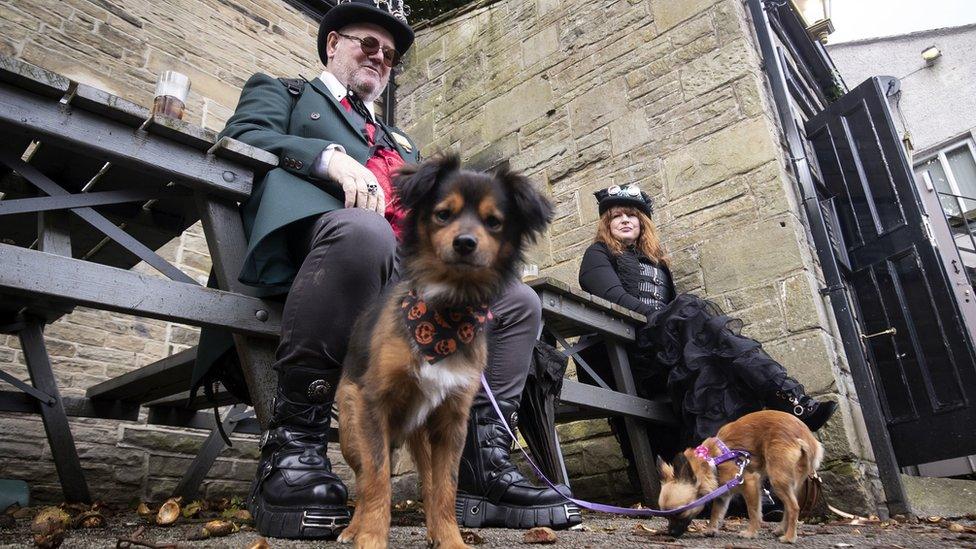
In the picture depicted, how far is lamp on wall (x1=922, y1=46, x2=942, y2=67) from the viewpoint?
1730 centimetres

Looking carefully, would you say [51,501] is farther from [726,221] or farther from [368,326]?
[726,221]

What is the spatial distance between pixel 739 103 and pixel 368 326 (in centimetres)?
451

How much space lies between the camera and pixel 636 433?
4086 millimetres

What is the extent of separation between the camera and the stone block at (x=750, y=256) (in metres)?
4.70

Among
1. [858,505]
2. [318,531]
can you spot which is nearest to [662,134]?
[858,505]

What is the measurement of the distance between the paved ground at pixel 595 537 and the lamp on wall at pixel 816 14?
919 cm

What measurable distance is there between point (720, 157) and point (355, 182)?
3952 mm

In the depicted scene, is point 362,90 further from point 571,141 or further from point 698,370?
point 571,141

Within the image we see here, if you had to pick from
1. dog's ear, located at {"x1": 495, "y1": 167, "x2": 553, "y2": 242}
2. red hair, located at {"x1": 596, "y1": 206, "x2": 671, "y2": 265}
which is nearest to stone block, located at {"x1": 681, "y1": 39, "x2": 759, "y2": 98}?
red hair, located at {"x1": 596, "y1": 206, "x2": 671, "y2": 265}

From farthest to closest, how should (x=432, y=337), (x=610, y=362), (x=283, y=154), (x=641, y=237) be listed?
(x=641, y=237) < (x=610, y=362) < (x=283, y=154) < (x=432, y=337)

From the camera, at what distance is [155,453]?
4.70 meters

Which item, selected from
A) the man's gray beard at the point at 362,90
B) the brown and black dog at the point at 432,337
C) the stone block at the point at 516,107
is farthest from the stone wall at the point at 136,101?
the brown and black dog at the point at 432,337

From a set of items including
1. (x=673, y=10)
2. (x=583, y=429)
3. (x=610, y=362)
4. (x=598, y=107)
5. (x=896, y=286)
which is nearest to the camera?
(x=610, y=362)

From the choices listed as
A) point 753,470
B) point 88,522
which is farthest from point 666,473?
point 88,522
